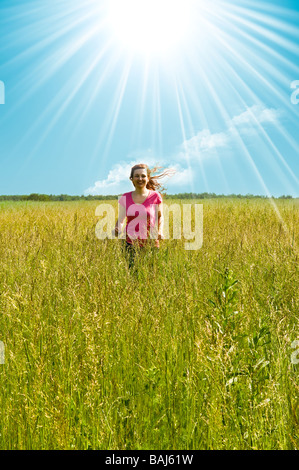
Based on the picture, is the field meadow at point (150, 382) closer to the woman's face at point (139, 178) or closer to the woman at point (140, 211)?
the woman at point (140, 211)

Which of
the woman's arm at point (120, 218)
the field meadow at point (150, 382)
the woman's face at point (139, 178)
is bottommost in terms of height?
the field meadow at point (150, 382)

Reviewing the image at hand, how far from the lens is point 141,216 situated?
502cm

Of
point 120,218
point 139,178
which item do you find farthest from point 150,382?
point 139,178

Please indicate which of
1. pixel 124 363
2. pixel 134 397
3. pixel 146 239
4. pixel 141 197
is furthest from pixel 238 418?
pixel 141 197

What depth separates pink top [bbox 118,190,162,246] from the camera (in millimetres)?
4934

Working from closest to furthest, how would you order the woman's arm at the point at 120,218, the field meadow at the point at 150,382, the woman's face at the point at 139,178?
the field meadow at the point at 150,382, the woman's arm at the point at 120,218, the woman's face at the point at 139,178

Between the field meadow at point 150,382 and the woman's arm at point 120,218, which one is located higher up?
the woman's arm at point 120,218

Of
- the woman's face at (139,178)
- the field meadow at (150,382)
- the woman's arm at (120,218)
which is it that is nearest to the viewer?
the field meadow at (150,382)

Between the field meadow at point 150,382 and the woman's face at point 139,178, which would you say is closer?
the field meadow at point 150,382

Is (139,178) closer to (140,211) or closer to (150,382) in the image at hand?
(140,211)

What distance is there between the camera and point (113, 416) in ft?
5.84

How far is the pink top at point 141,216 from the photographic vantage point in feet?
16.2

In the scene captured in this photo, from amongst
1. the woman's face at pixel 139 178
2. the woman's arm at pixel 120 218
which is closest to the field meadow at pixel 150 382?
the woman's arm at pixel 120 218
